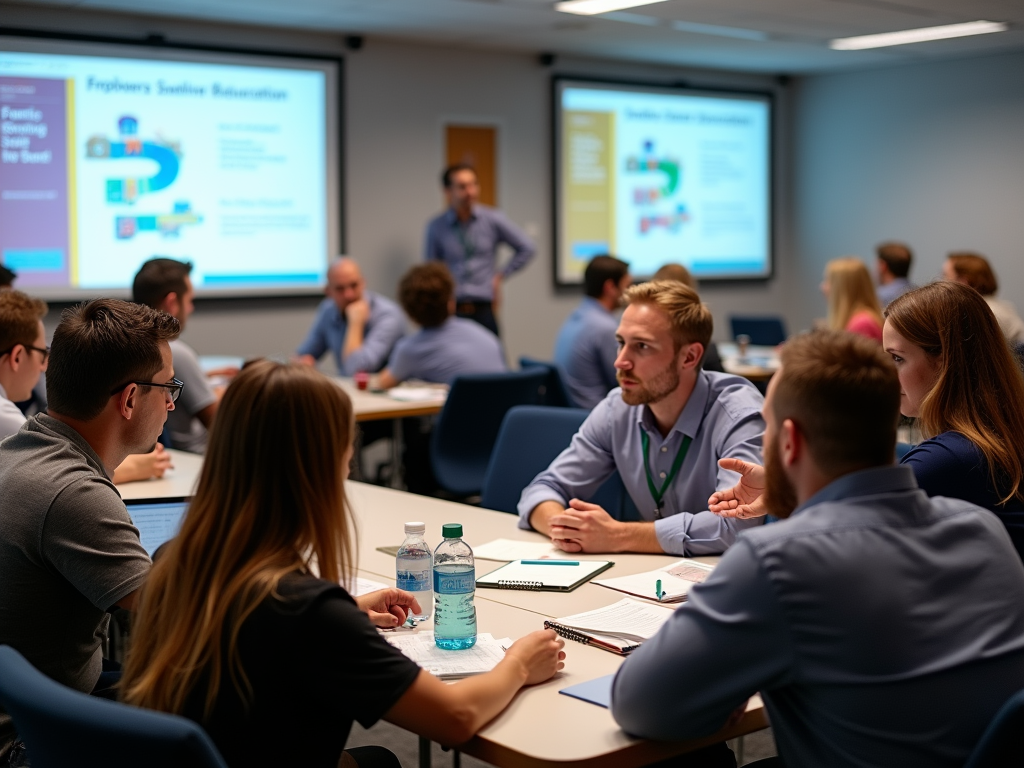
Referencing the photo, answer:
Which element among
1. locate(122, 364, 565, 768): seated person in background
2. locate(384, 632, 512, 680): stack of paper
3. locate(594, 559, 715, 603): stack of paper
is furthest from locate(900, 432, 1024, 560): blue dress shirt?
locate(122, 364, 565, 768): seated person in background

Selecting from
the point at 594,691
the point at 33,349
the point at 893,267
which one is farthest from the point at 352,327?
the point at 594,691

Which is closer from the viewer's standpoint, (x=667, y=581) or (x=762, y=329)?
(x=667, y=581)

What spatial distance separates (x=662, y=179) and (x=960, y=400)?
752cm

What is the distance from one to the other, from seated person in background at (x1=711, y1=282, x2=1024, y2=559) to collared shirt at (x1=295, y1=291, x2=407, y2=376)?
3.97m

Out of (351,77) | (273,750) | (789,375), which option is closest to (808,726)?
(789,375)

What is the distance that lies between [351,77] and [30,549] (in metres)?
6.45

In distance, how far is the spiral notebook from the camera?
2287 millimetres

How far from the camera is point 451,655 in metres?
1.89

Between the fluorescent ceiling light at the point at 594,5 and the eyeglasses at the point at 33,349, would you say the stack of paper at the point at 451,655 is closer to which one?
the eyeglasses at the point at 33,349

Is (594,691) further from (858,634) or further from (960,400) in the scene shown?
(960,400)

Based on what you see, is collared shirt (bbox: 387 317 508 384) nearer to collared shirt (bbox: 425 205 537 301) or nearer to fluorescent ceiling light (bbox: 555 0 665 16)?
fluorescent ceiling light (bbox: 555 0 665 16)

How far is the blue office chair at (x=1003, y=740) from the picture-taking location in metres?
1.37

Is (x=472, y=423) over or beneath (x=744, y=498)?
beneath

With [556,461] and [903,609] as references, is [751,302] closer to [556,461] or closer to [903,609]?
[556,461]
